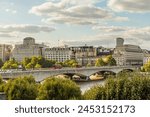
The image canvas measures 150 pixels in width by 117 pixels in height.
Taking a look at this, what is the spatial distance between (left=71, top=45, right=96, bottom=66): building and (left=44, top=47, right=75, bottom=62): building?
158 cm

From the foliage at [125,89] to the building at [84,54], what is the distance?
63952mm

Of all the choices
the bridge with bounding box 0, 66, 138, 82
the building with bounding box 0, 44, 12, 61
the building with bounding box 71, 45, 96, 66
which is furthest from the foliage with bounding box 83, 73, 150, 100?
the building with bounding box 0, 44, 12, 61

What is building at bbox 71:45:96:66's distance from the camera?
241 ft

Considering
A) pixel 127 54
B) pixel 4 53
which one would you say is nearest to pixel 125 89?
pixel 127 54

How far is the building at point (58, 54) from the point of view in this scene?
241 feet

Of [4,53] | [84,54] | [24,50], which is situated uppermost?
[24,50]

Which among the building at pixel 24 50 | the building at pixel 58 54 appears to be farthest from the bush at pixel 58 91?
the building at pixel 58 54

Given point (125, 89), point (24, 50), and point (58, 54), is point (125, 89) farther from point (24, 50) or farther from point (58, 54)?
point (58, 54)

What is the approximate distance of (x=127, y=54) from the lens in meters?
70.1

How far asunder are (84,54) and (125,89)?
224 ft

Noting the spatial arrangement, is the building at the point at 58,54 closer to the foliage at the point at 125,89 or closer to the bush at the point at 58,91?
the bush at the point at 58,91

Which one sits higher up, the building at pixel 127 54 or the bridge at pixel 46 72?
the bridge at pixel 46 72

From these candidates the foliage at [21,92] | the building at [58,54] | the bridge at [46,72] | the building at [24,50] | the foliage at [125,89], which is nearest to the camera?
the foliage at [125,89]

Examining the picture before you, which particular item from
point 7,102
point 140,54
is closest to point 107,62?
point 140,54
